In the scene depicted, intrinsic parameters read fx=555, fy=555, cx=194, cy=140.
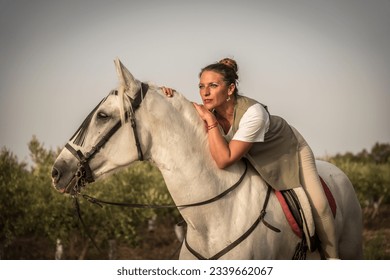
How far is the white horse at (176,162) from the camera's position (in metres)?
3.42

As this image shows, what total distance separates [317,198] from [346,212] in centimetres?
83

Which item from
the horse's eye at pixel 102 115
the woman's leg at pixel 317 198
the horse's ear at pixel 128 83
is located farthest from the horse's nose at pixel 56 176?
the woman's leg at pixel 317 198

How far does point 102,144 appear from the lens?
3.42 m

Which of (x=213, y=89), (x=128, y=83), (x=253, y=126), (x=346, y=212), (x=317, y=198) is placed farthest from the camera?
(x=346, y=212)

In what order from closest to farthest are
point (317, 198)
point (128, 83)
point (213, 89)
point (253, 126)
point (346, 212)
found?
point (128, 83) → point (253, 126) → point (213, 89) → point (317, 198) → point (346, 212)

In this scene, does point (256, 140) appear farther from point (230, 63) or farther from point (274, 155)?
point (230, 63)

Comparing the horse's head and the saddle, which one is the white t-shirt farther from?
the horse's head

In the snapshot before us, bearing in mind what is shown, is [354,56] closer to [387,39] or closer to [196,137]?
[387,39]

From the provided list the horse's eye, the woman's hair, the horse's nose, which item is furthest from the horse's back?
the horse's nose

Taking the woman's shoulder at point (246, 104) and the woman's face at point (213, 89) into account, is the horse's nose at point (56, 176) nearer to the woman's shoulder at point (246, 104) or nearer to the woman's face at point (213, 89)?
the woman's face at point (213, 89)

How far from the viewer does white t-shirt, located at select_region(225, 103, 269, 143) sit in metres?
3.47

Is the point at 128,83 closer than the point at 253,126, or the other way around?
the point at 128,83

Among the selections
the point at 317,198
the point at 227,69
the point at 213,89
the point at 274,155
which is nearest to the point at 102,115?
the point at 213,89
